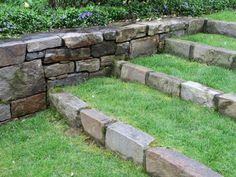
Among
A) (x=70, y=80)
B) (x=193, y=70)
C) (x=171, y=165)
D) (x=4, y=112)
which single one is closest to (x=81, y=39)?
(x=70, y=80)

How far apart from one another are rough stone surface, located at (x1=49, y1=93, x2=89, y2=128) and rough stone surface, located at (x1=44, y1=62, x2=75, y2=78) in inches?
9.8

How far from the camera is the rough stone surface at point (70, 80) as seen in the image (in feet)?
14.2

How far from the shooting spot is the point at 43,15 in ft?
15.5

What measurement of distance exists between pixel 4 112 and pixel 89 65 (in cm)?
120

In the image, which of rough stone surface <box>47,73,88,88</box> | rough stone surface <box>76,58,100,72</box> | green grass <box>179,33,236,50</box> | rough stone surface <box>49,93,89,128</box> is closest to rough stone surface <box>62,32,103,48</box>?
→ rough stone surface <box>76,58,100,72</box>

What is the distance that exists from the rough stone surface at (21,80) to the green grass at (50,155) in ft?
1.08

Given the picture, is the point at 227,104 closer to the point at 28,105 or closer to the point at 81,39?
the point at 81,39

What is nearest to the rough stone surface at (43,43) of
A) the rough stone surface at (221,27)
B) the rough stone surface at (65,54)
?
the rough stone surface at (65,54)

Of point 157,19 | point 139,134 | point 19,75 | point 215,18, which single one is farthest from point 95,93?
point 215,18

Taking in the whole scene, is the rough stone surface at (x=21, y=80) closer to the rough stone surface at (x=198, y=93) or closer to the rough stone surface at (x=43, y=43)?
the rough stone surface at (x=43, y=43)

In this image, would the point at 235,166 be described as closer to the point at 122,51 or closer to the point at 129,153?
the point at 129,153

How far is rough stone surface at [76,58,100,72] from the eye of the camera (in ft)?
14.8

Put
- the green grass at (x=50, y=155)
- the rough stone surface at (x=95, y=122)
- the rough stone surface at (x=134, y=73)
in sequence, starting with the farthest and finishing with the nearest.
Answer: the rough stone surface at (x=134, y=73) → the rough stone surface at (x=95, y=122) → the green grass at (x=50, y=155)

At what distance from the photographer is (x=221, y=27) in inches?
225
